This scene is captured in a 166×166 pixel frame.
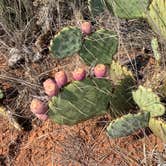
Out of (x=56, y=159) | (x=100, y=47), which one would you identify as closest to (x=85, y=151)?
(x=56, y=159)

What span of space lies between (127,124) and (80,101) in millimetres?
192

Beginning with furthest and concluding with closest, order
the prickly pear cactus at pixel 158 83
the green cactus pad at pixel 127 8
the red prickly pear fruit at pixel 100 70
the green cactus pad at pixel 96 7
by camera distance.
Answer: the green cactus pad at pixel 96 7 → the green cactus pad at pixel 127 8 → the prickly pear cactus at pixel 158 83 → the red prickly pear fruit at pixel 100 70

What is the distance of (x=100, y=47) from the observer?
2.24 m

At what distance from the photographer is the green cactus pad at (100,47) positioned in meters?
2.21

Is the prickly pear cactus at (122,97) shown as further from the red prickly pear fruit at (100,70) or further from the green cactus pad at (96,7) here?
the green cactus pad at (96,7)

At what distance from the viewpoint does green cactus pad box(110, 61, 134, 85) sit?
2105 mm

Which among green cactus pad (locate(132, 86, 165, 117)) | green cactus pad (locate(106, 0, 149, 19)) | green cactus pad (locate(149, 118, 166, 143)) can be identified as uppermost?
green cactus pad (locate(106, 0, 149, 19))

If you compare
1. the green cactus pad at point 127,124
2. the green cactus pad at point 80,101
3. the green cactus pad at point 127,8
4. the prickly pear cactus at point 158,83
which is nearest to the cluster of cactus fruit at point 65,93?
the green cactus pad at point 80,101

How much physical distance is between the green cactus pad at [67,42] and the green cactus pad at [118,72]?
0.18 m

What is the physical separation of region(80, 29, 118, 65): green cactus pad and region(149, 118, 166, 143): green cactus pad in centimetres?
38

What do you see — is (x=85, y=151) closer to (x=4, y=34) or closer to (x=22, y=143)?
(x=22, y=143)

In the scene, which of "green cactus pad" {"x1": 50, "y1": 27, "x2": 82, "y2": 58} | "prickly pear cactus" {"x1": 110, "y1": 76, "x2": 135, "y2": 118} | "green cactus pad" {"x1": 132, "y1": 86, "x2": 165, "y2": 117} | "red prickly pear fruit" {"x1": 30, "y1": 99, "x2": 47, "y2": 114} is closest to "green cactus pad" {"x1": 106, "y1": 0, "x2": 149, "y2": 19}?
"green cactus pad" {"x1": 50, "y1": 27, "x2": 82, "y2": 58}

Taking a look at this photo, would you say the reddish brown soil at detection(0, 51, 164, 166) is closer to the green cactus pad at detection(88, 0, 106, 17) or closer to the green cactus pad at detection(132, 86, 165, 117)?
the green cactus pad at detection(132, 86, 165, 117)

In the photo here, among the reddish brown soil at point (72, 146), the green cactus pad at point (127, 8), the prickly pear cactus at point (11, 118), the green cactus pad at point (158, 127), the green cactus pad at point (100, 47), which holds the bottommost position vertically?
the reddish brown soil at point (72, 146)
